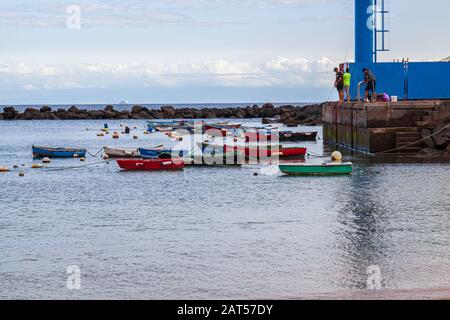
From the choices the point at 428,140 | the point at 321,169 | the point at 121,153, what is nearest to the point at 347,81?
the point at 428,140

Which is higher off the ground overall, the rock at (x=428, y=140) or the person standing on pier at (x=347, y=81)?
the person standing on pier at (x=347, y=81)

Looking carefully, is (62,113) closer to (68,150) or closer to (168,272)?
(68,150)

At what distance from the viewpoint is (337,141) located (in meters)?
47.7

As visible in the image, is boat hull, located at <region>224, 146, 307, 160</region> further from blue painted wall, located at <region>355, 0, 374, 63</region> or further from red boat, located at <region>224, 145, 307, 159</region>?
blue painted wall, located at <region>355, 0, 374, 63</region>

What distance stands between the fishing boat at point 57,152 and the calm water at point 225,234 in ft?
37.9

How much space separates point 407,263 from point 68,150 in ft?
105

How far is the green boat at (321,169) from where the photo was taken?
30.1 m

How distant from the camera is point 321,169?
99.7ft

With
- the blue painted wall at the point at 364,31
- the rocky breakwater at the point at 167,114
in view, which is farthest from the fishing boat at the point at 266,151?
the rocky breakwater at the point at 167,114

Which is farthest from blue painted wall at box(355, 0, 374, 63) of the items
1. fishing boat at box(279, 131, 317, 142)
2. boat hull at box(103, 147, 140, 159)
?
boat hull at box(103, 147, 140, 159)

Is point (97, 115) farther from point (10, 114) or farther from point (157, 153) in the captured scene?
point (157, 153)

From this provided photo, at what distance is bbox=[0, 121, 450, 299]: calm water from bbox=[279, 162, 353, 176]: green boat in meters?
0.60

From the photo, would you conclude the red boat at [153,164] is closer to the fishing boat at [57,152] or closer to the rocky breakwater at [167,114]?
the fishing boat at [57,152]

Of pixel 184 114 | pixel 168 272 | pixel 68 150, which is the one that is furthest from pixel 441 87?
pixel 184 114
